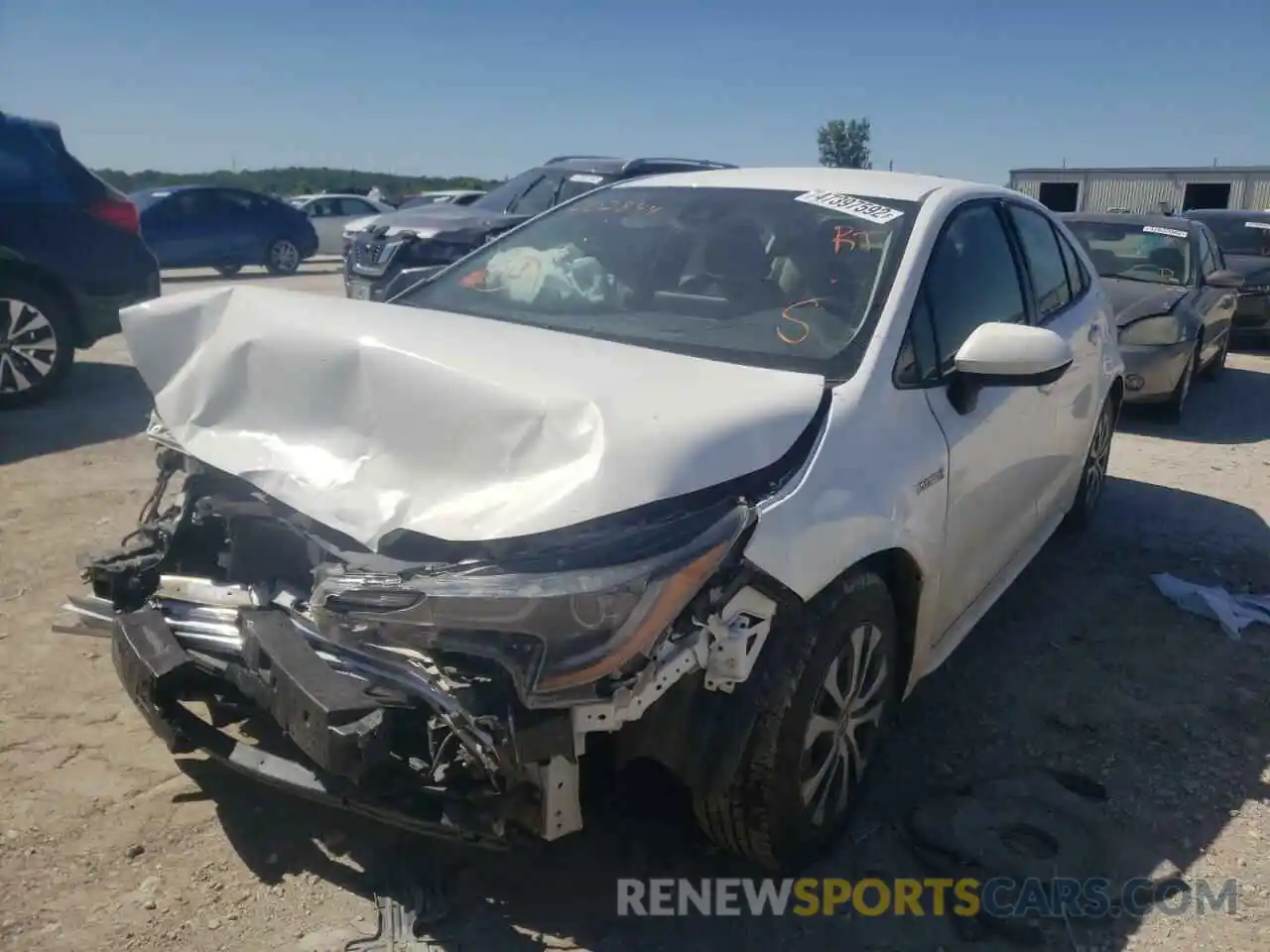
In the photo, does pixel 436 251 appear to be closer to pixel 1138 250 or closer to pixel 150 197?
pixel 1138 250

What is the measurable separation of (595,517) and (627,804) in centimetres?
79

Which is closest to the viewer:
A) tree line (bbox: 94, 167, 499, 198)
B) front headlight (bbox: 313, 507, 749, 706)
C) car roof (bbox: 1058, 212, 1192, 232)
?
front headlight (bbox: 313, 507, 749, 706)

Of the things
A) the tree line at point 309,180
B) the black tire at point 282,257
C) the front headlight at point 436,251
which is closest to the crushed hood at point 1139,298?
the front headlight at point 436,251

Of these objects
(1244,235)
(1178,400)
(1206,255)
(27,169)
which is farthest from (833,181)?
(1244,235)

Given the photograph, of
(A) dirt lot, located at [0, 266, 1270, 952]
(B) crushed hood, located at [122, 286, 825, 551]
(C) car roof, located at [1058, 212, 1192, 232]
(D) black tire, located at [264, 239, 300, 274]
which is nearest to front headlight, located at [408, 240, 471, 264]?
(A) dirt lot, located at [0, 266, 1270, 952]

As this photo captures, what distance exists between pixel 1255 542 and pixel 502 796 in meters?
4.69

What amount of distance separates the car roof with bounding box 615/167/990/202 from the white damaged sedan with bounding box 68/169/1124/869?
5cm

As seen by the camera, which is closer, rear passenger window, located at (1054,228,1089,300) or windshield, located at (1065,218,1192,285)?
rear passenger window, located at (1054,228,1089,300)

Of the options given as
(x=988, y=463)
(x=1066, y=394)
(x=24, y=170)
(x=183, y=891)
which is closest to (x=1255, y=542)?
(x=1066, y=394)

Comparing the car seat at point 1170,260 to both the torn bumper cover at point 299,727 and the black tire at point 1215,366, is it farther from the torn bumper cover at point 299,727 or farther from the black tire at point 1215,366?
the torn bumper cover at point 299,727

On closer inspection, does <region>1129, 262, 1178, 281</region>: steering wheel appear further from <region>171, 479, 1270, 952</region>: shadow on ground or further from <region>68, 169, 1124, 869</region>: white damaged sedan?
<region>68, 169, 1124, 869</region>: white damaged sedan

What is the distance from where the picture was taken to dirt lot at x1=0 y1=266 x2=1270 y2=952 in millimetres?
2469

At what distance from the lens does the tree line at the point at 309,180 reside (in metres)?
48.1

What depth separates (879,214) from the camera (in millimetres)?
3291
